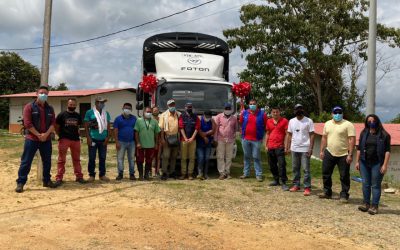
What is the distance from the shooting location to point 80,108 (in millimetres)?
28844

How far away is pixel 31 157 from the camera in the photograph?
26.4 feet

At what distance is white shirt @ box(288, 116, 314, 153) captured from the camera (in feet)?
26.7

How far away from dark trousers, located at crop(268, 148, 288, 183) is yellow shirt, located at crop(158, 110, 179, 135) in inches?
85.8

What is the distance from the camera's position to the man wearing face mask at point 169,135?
9.37 metres

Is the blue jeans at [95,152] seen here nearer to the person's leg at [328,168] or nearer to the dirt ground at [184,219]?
the dirt ground at [184,219]

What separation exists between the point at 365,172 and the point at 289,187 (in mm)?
2148

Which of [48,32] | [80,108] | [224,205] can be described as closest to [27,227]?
[224,205]

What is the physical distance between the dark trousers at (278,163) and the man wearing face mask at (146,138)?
→ 2613mm

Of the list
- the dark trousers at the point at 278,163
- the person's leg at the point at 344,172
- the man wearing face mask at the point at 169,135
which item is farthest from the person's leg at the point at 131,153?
the person's leg at the point at 344,172

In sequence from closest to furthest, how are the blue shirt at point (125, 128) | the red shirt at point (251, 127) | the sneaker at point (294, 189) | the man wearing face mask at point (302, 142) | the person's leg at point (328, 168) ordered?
1. the person's leg at point (328, 168)
2. the man wearing face mask at point (302, 142)
3. the sneaker at point (294, 189)
4. the blue shirt at point (125, 128)
5. the red shirt at point (251, 127)

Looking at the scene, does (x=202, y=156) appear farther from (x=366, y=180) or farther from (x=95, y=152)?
(x=366, y=180)

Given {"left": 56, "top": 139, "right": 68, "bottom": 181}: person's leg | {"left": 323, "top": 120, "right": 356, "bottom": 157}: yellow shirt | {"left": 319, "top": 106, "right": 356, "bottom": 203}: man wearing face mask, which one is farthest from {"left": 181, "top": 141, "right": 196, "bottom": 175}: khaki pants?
{"left": 323, "top": 120, "right": 356, "bottom": 157}: yellow shirt

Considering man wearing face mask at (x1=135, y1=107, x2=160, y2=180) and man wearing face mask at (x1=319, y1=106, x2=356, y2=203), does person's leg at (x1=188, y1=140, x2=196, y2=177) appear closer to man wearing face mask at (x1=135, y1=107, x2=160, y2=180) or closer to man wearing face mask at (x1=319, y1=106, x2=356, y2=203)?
man wearing face mask at (x1=135, y1=107, x2=160, y2=180)

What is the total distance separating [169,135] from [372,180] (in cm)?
439
